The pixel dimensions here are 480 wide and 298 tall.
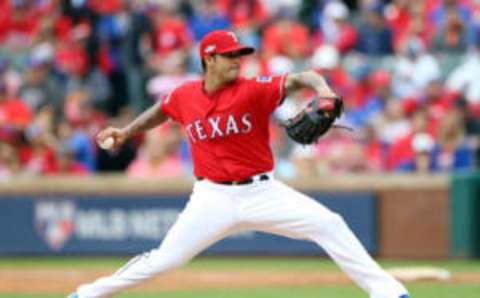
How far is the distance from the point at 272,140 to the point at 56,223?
275 centimetres

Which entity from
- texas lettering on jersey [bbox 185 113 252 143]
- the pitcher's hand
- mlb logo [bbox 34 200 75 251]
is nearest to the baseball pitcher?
texas lettering on jersey [bbox 185 113 252 143]

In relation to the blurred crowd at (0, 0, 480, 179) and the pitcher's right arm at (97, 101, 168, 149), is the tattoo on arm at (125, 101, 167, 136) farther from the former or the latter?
the blurred crowd at (0, 0, 480, 179)

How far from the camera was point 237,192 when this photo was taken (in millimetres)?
7898

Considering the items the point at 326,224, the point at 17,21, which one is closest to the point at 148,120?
the point at 326,224

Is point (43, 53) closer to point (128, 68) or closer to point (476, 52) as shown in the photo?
point (128, 68)

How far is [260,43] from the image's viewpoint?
16797 millimetres

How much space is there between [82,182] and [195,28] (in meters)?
3.53

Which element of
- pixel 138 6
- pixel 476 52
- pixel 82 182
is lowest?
pixel 82 182

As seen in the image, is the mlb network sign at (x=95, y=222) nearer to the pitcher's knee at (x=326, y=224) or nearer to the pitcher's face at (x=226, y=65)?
the pitcher's face at (x=226, y=65)

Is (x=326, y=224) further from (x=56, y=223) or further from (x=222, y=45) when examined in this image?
(x=56, y=223)

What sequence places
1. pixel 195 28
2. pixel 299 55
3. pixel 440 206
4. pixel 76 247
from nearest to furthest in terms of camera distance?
pixel 440 206
pixel 76 247
pixel 299 55
pixel 195 28

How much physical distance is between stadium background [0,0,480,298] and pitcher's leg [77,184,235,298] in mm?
3222

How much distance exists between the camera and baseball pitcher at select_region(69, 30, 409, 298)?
7742 millimetres

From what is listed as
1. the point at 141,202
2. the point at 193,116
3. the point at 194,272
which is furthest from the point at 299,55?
the point at 193,116
